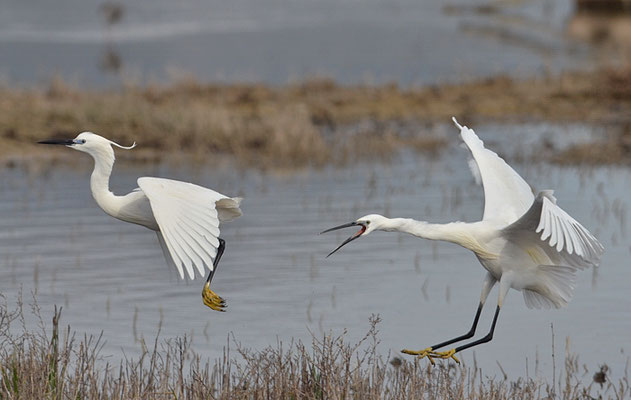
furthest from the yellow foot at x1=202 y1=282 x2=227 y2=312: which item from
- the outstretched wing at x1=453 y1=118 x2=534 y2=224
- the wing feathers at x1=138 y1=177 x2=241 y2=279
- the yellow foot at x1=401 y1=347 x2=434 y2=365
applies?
the outstretched wing at x1=453 y1=118 x2=534 y2=224

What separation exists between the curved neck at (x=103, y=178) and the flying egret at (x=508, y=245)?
5.17 feet

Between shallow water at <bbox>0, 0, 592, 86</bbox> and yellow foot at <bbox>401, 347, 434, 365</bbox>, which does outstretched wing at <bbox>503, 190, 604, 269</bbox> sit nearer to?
yellow foot at <bbox>401, 347, 434, 365</bbox>

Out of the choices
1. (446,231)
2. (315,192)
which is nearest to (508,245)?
(446,231)

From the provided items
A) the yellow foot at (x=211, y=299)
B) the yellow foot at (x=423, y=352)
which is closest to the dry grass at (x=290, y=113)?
the yellow foot at (x=211, y=299)

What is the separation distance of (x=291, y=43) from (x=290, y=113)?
87.3 feet

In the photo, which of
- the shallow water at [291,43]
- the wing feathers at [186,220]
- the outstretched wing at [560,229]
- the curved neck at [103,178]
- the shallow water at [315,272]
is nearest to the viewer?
the outstretched wing at [560,229]

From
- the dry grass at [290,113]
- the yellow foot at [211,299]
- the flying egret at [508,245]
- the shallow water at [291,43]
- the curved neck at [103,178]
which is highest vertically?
the shallow water at [291,43]

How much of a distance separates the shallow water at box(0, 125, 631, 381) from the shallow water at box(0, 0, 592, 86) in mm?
9896

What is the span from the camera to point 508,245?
7094mm

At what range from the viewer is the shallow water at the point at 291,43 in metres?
32.8

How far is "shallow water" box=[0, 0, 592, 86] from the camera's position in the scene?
1291 inches

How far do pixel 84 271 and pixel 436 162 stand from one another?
7445mm

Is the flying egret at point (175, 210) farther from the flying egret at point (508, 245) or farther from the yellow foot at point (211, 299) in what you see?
the flying egret at point (508, 245)

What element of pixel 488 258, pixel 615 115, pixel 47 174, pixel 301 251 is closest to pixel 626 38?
pixel 615 115
